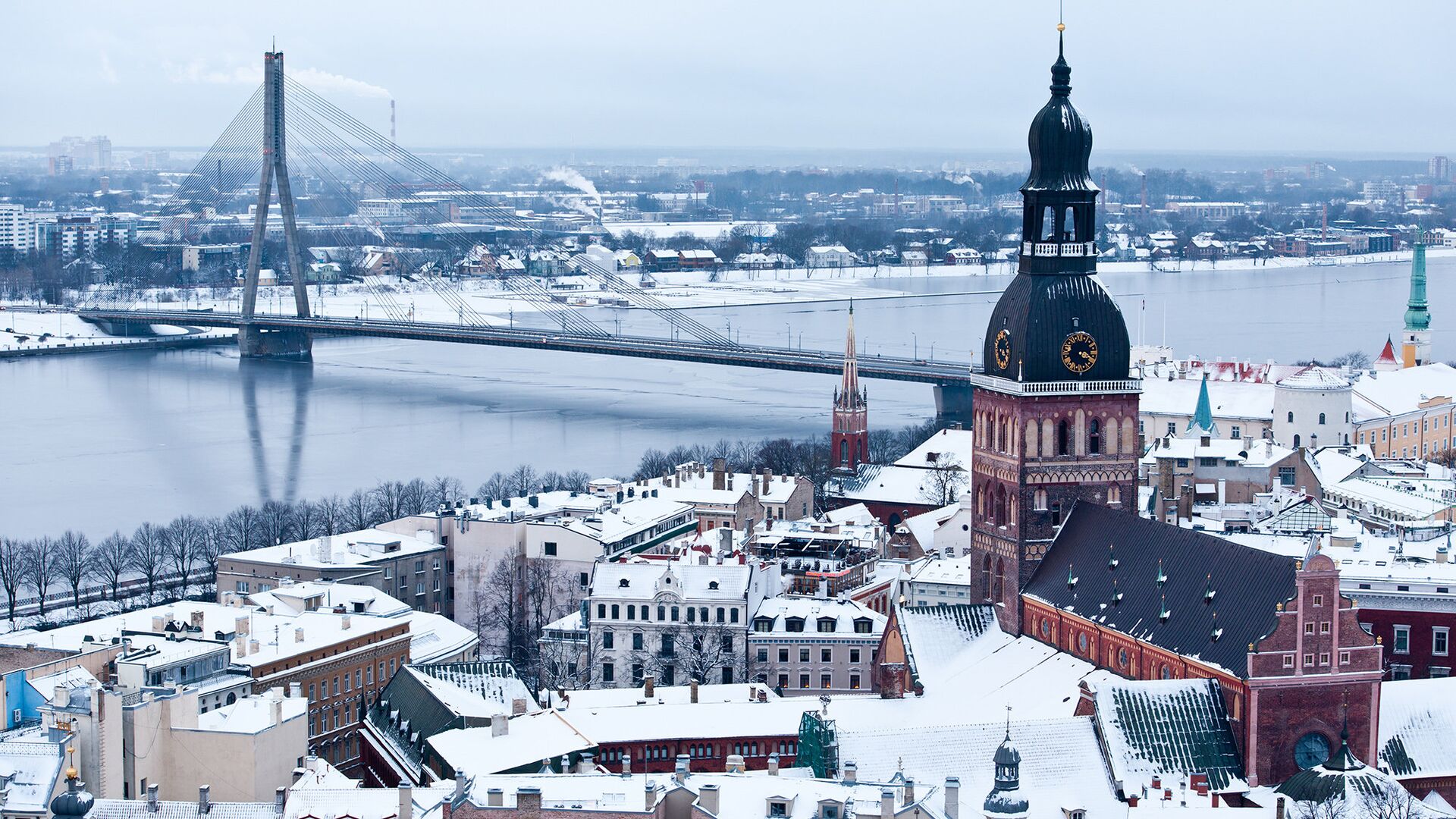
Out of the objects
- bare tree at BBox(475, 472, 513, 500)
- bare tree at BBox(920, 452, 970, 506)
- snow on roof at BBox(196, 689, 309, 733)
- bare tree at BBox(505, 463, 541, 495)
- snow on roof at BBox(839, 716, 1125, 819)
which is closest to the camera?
snow on roof at BBox(839, 716, 1125, 819)

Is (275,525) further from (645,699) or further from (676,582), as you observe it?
(645,699)

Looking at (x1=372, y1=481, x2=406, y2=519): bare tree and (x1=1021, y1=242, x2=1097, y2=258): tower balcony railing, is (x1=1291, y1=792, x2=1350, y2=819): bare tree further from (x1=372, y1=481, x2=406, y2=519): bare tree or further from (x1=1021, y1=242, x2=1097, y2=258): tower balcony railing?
(x1=372, y1=481, x2=406, y2=519): bare tree

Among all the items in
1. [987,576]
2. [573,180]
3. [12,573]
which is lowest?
[12,573]

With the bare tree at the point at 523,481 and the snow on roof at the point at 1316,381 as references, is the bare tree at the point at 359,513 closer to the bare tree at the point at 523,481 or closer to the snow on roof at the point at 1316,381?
the bare tree at the point at 523,481

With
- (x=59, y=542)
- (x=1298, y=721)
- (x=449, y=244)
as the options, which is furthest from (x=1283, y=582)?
(x=449, y=244)

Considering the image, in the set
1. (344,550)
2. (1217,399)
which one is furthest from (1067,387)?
(1217,399)

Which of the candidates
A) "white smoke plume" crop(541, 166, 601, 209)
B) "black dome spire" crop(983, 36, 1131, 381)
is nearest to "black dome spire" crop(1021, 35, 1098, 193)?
"black dome spire" crop(983, 36, 1131, 381)

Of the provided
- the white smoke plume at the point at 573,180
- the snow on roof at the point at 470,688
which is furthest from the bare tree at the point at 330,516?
the white smoke plume at the point at 573,180
